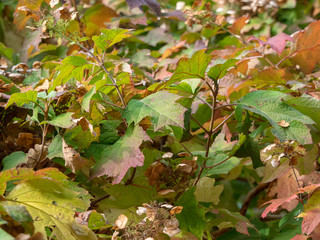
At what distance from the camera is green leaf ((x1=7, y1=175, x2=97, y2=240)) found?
0.56m

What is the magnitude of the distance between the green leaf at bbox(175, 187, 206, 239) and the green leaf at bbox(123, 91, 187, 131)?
0.15 metres

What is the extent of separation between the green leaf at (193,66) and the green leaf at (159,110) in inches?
2.5

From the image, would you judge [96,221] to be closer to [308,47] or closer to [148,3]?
[308,47]

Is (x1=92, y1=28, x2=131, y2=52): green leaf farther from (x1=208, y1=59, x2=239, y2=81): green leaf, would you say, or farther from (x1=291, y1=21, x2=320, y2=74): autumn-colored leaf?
(x1=291, y1=21, x2=320, y2=74): autumn-colored leaf

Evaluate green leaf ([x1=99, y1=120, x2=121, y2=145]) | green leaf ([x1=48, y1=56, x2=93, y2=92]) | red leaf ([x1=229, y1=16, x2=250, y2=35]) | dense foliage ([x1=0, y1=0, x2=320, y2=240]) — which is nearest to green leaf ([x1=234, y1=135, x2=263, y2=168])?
dense foliage ([x1=0, y1=0, x2=320, y2=240])

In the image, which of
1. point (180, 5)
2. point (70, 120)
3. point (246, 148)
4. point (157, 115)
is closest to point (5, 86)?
point (70, 120)

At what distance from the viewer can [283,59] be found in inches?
40.8

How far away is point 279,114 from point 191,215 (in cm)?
24

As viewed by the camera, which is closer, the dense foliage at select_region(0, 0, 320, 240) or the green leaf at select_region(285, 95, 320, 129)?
the dense foliage at select_region(0, 0, 320, 240)

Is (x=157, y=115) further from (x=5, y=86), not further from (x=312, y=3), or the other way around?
(x=312, y=3)

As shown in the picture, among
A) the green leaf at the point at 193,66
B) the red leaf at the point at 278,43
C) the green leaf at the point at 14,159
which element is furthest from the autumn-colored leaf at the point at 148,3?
Answer: the green leaf at the point at 14,159

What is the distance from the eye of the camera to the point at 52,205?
577 mm

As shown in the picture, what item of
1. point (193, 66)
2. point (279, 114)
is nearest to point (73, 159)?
point (193, 66)

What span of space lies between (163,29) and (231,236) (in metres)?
0.89
